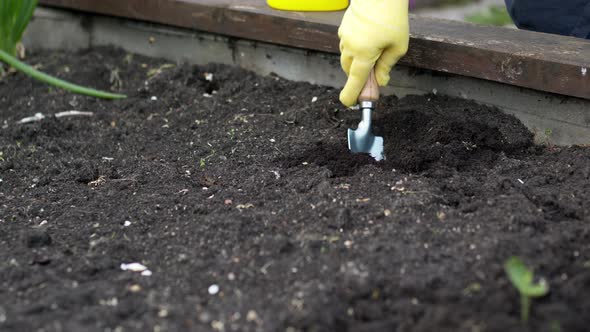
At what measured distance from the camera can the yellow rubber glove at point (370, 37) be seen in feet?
7.54

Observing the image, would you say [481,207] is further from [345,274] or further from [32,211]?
[32,211]

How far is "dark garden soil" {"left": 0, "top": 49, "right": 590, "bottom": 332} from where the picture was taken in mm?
1610

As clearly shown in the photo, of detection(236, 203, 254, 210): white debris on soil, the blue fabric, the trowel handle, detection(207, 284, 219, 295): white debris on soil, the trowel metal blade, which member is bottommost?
detection(236, 203, 254, 210): white debris on soil

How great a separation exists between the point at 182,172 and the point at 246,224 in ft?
1.77

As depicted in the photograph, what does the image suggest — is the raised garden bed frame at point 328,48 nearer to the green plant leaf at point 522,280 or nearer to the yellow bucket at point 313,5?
the yellow bucket at point 313,5

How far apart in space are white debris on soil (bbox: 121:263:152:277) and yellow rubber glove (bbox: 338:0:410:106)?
0.87 m

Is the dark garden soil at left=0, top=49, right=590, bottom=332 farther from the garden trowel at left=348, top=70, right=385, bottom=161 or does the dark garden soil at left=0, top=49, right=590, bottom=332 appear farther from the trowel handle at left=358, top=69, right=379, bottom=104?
the trowel handle at left=358, top=69, right=379, bottom=104

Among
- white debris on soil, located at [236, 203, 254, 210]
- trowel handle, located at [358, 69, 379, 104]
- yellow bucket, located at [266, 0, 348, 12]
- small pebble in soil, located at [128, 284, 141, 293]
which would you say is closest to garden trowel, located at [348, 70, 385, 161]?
trowel handle, located at [358, 69, 379, 104]

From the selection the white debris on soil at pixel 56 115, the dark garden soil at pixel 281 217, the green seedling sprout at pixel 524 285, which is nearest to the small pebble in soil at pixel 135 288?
the dark garden soil at pixel 281 217

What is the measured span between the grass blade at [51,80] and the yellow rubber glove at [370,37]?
1.16 metres

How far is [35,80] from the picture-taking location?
344 centimetres

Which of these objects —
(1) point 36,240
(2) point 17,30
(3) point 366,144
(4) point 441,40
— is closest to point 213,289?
(1) point 36,240

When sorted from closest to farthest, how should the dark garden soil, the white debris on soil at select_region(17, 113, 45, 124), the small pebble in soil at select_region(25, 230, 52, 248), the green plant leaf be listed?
the green plant leaf → the dark garden soil → the small pebble in soil at select_region(25, 230, 52, 248) → the white debris on soil at select_region(17, 113, 45, 124)

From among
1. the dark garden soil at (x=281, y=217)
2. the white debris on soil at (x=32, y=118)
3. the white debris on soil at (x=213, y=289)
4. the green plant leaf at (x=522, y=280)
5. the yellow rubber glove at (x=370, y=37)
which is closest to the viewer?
the green plant leaf at (x=522, y=280)
